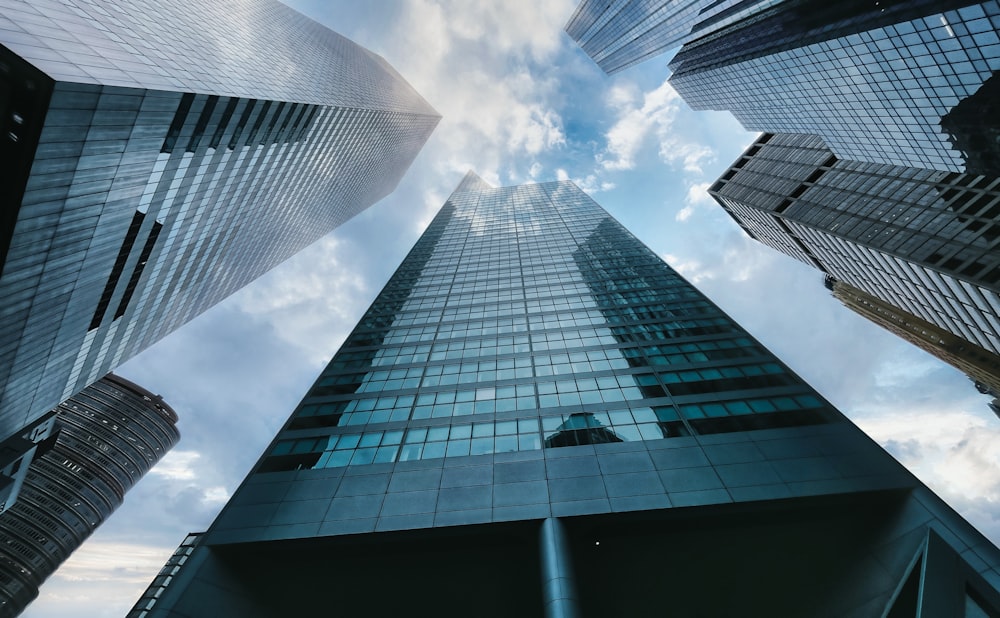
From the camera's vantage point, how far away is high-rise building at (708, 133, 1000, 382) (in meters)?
54.5

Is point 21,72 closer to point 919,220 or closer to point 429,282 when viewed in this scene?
point 429,282

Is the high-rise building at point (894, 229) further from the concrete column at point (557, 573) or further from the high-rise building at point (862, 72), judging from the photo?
the concrete column at point (557, 573)

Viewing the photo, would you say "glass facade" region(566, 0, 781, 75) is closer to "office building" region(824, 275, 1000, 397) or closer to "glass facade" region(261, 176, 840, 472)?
"glass facade" region(261, 176, 840, 472)

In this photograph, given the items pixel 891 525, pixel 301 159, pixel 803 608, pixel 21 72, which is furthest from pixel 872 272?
pixel 21 72

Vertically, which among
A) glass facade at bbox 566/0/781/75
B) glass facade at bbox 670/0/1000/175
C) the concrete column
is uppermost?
glass facade at bbox 566/0/781/75

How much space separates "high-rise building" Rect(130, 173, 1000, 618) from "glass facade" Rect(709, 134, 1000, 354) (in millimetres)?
40036

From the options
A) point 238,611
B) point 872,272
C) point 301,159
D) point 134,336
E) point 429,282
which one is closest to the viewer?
point 238,611

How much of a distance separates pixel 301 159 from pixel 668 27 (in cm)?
Result: 8679

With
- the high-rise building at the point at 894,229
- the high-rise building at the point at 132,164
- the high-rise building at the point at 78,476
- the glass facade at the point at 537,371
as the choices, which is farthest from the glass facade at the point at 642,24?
the high-rise building at the point at 78,476

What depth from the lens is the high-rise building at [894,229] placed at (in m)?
54.5

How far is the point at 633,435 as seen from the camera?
93.7 ft

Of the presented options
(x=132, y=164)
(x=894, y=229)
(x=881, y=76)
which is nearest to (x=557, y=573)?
(x=132, y=164)

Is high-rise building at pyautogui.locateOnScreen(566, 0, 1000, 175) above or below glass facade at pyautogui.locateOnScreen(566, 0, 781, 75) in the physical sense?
below

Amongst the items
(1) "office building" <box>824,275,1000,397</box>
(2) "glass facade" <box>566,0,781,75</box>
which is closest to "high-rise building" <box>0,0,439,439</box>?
(2) "glass facade" <box>566,0,781,75</box>
